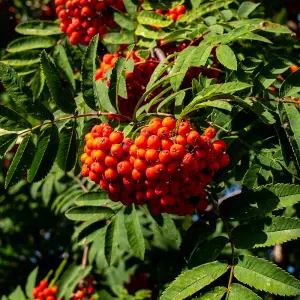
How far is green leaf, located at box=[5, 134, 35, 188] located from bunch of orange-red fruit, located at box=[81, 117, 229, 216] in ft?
0.82

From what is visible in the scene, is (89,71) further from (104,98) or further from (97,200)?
(97,200)

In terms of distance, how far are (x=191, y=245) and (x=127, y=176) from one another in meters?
0.45

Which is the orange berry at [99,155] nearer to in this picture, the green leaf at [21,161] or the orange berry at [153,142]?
the orange berry at [153,142]

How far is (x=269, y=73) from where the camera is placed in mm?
1969

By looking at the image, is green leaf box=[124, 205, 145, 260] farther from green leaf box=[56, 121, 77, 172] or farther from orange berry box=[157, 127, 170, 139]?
orange berry box=[157, 127, 170, 139]

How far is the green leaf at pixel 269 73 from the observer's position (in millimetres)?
1950

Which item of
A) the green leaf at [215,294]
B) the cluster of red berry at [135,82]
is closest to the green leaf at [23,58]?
the cluster of red berry at [135,82]

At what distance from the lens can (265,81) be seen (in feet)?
6.43

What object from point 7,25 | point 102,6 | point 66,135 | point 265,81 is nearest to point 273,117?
point 265,81

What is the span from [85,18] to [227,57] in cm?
98

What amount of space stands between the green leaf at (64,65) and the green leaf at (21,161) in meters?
0.83

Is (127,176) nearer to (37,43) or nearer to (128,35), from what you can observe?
(128,35)

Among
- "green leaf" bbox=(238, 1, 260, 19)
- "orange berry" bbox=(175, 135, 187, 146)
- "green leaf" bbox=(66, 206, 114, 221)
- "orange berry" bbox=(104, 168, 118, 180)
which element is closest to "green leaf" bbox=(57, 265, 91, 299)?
"green leaf" bbox=(66, 206, 114, 221)

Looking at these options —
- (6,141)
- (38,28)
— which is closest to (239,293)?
(6,141)
